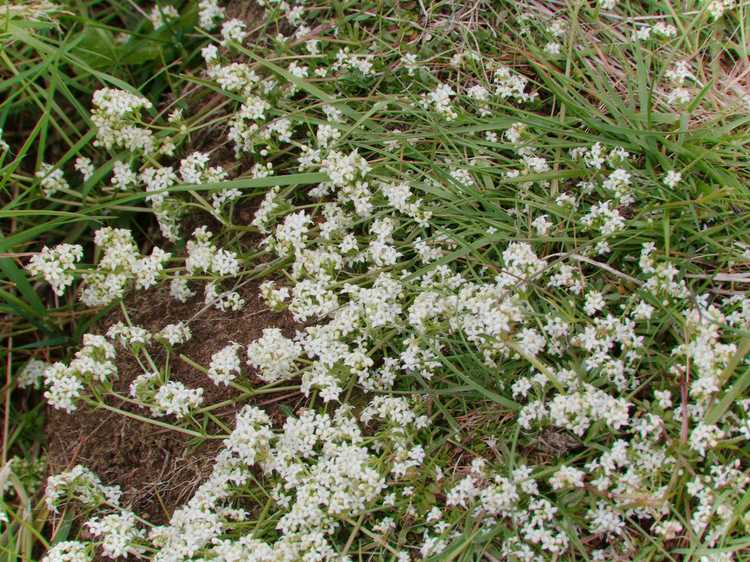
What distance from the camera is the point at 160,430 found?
10.9ft

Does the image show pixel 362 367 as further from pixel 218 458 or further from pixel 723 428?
pixel 723 428

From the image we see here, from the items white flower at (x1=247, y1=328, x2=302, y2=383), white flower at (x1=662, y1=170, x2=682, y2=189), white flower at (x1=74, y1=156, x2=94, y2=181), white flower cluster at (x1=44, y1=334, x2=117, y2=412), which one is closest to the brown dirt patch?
white flower at (x1=247, y1=328, x2=302, y2=383)

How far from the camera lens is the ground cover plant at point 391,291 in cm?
271

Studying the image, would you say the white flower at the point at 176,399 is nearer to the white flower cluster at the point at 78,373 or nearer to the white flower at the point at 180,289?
the white flower cluster at the point at 78,373

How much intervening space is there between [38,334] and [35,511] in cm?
86

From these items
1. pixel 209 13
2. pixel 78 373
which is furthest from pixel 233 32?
pixel 78 373

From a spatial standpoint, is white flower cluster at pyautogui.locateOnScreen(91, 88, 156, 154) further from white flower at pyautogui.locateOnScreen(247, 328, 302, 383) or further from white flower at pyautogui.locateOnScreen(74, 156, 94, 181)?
white flower at pyautogui.locateOnScreen(247, 328, 302, 383)

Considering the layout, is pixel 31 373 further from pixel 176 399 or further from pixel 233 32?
pixel 233 32

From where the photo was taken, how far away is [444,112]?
3.33 meters

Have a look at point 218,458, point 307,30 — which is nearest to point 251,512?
point 218,458

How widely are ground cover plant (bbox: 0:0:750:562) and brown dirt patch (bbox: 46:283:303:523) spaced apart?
0.04ft

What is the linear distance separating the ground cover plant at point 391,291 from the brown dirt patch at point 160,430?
13 mm

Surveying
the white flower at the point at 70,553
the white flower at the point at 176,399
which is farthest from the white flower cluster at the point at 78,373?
the white flower at the point at 70,553

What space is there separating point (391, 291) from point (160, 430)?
1.10 meters
